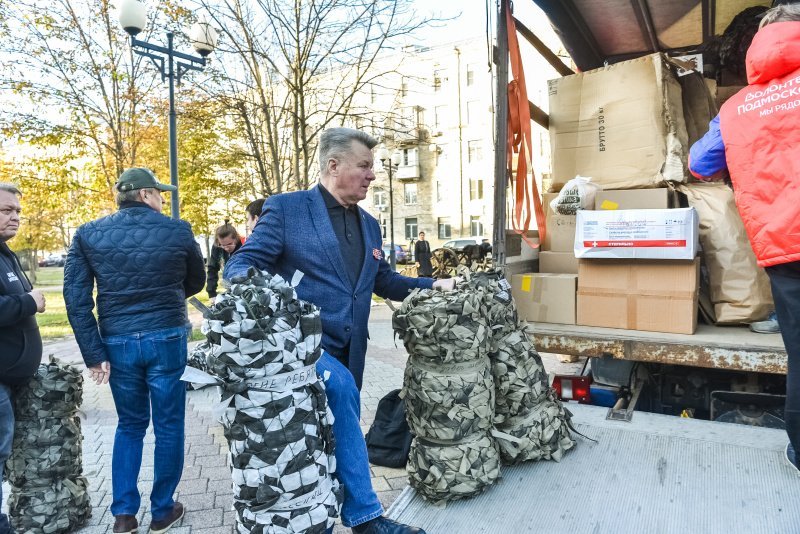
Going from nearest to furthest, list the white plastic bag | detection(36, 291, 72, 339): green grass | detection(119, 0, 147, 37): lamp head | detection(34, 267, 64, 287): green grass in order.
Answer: the white plastic bag
detection(119, 0, 147, 37): lamp head
detection(36, 291, 72, 339): green grass
detection(34, 267, 64, 287): green grass

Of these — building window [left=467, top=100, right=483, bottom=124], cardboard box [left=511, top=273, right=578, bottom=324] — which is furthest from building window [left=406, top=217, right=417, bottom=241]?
cardboard box [left=511, top=273, right=578, bottom=324]

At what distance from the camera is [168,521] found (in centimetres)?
278

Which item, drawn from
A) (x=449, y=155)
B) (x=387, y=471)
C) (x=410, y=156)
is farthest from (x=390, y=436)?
(x=410, y=156)

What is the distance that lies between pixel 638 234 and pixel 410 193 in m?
34.0

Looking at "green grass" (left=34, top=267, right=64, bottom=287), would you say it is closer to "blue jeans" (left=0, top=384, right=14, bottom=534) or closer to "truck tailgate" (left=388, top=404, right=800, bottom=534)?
"blue jeans" (left=0, top=384, right=14, bottom=534)

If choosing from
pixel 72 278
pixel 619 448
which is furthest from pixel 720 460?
Answer: pixel 72 278

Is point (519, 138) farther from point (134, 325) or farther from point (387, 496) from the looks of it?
point (134, 325)

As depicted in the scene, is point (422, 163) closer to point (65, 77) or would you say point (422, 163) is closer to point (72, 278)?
point (65, 77)

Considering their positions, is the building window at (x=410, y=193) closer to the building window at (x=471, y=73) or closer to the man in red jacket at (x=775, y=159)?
the building window at (x=471, y=73)

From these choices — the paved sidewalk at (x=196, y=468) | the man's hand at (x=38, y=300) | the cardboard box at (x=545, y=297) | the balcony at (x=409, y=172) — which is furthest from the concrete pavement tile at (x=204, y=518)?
the balcony at (x=409, y=172)

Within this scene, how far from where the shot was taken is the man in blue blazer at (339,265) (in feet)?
6.95

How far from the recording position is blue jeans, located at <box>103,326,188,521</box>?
264 centimetres

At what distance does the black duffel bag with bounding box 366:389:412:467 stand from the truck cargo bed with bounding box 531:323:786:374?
1055mm

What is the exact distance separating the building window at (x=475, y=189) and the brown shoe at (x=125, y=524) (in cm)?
3178
